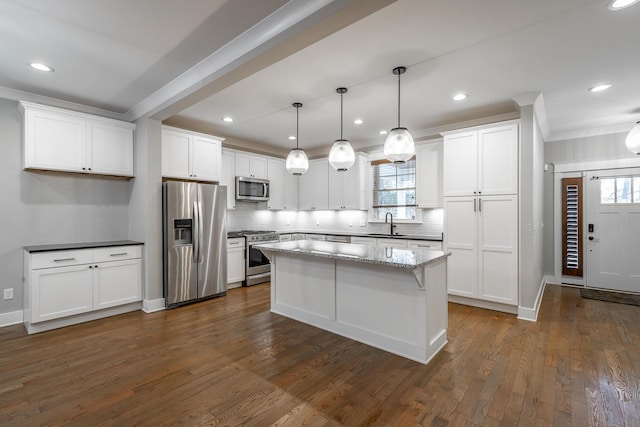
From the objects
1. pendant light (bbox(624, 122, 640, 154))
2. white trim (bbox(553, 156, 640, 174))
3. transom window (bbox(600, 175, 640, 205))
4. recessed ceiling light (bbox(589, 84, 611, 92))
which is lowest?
transom window (bbox(600, 175, 640, 205))

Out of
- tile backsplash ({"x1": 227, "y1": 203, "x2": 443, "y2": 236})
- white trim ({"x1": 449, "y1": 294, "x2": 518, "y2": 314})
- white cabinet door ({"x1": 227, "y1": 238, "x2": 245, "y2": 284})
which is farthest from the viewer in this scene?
tile backsplash ({"x1": 227, "y1": 203, "x2": 443, "y2": 236})

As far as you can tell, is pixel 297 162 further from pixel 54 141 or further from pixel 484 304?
pixel 484 304

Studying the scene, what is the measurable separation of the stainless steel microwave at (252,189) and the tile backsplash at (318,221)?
35 centimetres

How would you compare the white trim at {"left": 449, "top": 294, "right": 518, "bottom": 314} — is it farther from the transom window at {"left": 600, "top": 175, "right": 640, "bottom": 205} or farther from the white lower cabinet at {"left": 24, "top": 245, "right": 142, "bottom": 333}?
the white lower cabinet at {"left": 24, "top": 245, "right": 142, "bottom": 333}

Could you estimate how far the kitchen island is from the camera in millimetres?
2664

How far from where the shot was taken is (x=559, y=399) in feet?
7.00

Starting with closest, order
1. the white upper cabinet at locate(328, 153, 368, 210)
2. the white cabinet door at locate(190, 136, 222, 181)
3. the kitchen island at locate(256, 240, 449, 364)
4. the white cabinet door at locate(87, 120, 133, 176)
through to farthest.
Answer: the kitchen island at locate(256, 240, 449, 364)
the white cabinet door at locate(87, 120, 133, 176)
the white cabinet door at locate(190, 136, 222, 181)
the white upper cabinet at locate(328, 153, 368, 210)

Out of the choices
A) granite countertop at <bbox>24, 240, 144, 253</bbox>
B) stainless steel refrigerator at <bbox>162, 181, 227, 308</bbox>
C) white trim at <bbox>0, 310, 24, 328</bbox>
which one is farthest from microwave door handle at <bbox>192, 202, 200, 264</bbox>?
white trim at <bbox>0, 310, 24, 328</bbox>

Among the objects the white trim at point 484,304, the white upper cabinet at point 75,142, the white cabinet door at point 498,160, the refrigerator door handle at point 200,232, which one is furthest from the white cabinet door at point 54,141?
the white trim at point 484,304

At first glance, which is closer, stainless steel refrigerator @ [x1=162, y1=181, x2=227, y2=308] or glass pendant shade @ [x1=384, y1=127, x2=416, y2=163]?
glass pendant shade @ [x1=384, y1=127, x2=416, y2=163]

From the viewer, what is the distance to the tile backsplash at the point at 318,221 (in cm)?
536

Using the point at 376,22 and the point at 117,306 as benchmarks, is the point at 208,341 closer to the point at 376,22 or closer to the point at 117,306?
the point at 117,306

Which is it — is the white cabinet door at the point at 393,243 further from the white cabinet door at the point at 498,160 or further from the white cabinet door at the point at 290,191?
the white cabinet door at the point at 290,191

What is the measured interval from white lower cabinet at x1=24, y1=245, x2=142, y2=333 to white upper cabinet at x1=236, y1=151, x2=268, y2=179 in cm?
240
